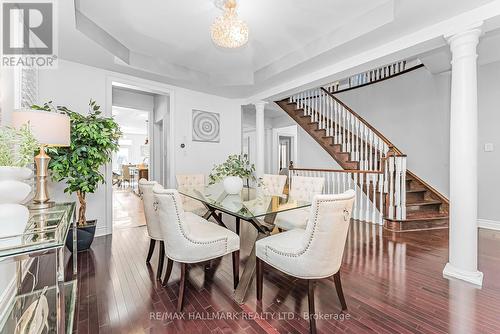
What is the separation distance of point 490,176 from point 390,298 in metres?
3.38

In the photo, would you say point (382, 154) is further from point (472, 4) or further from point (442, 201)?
point (472, 4)

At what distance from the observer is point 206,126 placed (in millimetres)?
4891

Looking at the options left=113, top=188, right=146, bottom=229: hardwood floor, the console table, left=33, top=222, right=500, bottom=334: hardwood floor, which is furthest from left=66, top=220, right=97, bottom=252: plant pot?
→ left=113, top=188, right=146, bottom=229: hardwood floor

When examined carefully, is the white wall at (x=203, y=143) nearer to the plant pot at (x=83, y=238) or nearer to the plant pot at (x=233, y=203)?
the plant pot at (x=83, y=238)

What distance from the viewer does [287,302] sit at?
1.84 metres

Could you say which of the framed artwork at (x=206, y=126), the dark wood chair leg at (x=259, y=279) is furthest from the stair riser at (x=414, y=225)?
the framed artwork at (x=206, y=126)

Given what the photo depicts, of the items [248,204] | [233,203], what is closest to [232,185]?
[233,203]

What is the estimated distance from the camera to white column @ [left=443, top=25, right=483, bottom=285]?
7.06 ft

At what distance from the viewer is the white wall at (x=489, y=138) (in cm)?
364

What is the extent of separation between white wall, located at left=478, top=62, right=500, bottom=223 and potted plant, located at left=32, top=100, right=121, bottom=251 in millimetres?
5584

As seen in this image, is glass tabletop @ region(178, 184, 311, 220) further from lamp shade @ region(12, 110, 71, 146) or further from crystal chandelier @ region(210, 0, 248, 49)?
crystal chandelier @ region(210, 0, 248, 49)

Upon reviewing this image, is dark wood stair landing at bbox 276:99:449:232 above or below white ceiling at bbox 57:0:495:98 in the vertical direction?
below

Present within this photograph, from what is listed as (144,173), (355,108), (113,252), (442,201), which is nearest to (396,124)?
(355,108)

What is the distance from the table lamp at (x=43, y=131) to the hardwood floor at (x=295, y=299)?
87 cm
